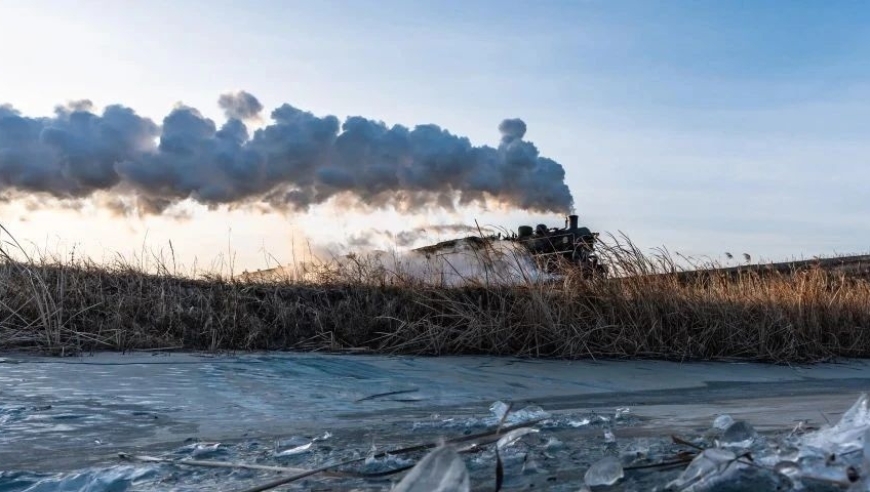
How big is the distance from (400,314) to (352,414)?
2962 mm

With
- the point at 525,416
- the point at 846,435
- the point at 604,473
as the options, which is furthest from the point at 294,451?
the point at 846,435

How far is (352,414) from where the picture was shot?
262cm

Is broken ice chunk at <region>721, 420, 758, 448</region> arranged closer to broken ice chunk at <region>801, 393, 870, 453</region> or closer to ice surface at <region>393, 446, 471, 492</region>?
broken ice chunk at <region>801, 393, 870, 453</region>

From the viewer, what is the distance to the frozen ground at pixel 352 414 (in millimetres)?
1366

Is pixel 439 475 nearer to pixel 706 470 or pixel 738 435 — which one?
pixel 706 470

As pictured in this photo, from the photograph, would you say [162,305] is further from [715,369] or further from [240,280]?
[715,369]

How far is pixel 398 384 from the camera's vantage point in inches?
137

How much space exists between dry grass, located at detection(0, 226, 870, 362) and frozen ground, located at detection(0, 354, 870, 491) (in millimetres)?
433

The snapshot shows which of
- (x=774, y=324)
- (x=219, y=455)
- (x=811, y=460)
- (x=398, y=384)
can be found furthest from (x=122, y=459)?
(x=774, y=324)

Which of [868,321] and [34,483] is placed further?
[868,321]

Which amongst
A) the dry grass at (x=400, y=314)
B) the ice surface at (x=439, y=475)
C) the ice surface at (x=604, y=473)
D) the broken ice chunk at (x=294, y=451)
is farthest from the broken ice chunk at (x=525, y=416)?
the dry grass at (x=400, y=314)

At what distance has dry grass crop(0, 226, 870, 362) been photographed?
16.2ft

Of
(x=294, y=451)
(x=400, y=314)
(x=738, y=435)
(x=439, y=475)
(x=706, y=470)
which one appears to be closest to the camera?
(x=439, y=475)

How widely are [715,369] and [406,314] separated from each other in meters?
2.00
